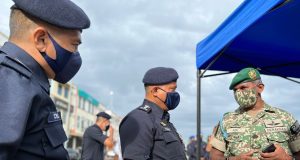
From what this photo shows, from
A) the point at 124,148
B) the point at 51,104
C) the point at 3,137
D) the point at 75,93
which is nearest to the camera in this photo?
the point at 3,137

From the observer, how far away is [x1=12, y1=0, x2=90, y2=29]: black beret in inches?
51.7

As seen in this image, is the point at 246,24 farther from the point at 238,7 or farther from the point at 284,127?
the point at 284,127

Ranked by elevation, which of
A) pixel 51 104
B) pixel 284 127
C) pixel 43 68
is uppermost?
pixel 284 127

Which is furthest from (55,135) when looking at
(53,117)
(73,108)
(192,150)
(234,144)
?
(73,108)

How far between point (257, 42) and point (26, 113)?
325 cm

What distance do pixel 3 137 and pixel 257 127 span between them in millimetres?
2330

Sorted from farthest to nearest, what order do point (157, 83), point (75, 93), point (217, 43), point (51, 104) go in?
point (75, 93)
point (217, 43)
point (157, 83)
point (51, 104)

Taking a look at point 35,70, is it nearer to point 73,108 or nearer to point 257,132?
point 257,132

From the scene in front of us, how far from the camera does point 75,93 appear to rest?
169ft

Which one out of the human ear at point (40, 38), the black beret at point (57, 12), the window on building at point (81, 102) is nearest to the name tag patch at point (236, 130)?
the black beret at point (57, 12)

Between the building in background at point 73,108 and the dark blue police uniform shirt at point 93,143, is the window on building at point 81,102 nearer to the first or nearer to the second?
the building in background at point 73,108

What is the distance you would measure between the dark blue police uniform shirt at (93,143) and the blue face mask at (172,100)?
8.48 feet

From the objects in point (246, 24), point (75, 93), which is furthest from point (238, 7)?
point (75, 93)

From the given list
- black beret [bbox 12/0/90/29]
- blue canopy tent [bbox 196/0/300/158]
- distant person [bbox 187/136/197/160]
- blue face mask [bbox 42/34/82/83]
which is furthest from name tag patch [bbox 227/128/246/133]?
distant person [bbox 187/136/197/160]
